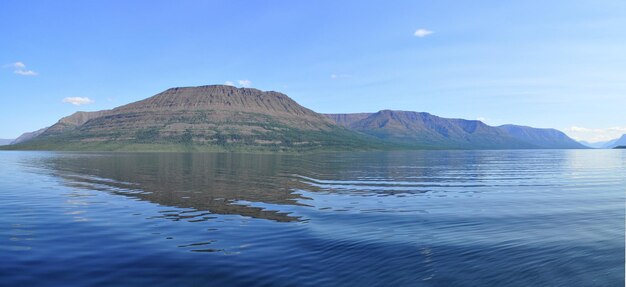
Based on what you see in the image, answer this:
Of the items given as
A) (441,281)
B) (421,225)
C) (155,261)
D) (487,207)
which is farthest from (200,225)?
(487,207)

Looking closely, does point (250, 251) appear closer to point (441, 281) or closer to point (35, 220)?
point (441, 281)

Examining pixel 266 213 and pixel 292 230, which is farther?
pixel 266 213

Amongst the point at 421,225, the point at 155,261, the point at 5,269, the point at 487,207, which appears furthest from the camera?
the point at 487,207

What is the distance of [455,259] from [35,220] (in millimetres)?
34567

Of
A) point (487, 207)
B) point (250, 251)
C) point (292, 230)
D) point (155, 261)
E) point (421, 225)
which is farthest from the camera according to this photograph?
point (487, 207)

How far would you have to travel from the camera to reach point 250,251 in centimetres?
2495

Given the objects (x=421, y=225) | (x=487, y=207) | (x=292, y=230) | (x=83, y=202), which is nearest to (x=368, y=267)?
(x=292, y=230)

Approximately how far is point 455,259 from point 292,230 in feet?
41.9

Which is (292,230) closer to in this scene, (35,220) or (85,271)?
(85,271)

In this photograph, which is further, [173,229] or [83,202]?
[83,202]

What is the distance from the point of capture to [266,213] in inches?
1560

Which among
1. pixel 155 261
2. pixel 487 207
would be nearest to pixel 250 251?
pixel 155 261

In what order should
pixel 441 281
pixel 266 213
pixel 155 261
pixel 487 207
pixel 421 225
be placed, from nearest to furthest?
pixel 441 281, pixel 155 261, pixel 421 225, pixel 266 213, pixel 487 207

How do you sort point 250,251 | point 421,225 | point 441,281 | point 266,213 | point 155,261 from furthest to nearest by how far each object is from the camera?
point 266,213 < point 421,225 < point 250,251 < point 155,261 < point 441,281
